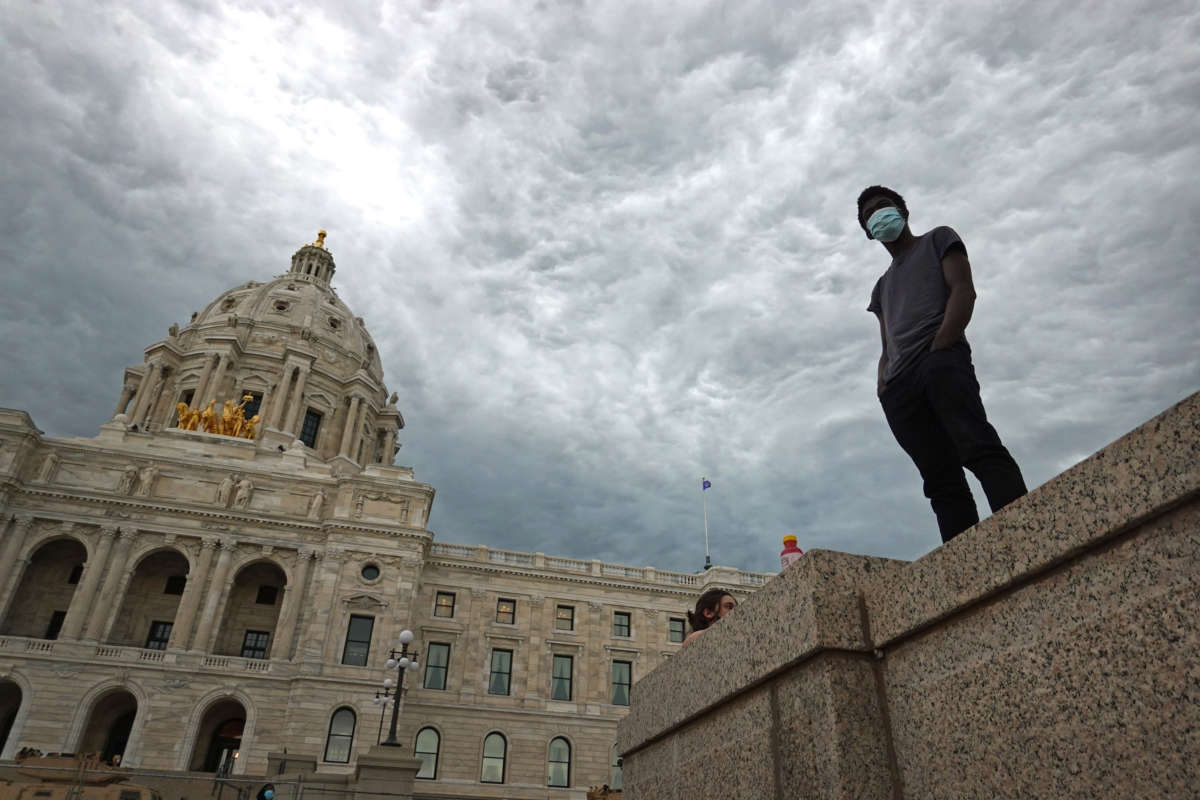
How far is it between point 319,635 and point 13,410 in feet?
62.3

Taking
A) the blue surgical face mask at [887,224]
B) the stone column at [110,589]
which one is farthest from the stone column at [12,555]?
the blue surgical face mask at [887,224]

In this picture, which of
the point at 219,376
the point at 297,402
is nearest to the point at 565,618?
the point at 297,402

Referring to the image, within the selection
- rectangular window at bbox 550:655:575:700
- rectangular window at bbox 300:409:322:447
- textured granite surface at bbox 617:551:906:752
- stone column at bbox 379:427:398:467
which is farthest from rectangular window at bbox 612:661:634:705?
textured granite surface at bbox 617:551:906:752

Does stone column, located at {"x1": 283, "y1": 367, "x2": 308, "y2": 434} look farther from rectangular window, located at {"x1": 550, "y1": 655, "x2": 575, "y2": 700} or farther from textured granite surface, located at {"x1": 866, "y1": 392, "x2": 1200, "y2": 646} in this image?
textured granite surface, located at {"x1": 866, "y1": 392, "x2": 1200, "y2": 646}

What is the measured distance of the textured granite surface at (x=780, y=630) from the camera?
3686 millimetres

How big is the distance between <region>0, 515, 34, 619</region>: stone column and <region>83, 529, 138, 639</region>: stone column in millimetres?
3719

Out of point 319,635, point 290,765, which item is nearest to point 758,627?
point 290,765

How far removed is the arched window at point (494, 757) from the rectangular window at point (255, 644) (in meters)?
12.8

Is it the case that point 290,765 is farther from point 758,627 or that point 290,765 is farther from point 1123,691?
point 1123,691

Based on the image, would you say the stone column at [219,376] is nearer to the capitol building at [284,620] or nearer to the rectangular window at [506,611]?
the capitol building at [284,620]

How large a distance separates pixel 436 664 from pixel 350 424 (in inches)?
965

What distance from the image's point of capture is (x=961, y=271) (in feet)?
13.2

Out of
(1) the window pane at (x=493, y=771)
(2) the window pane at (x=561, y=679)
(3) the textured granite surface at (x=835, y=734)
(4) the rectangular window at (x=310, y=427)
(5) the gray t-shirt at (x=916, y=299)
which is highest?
(4) the rectangular window at (x=310, y=427)

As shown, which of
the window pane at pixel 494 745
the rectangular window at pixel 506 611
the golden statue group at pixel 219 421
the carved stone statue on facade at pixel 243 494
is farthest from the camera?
the golden statue group at pixel 219 421
